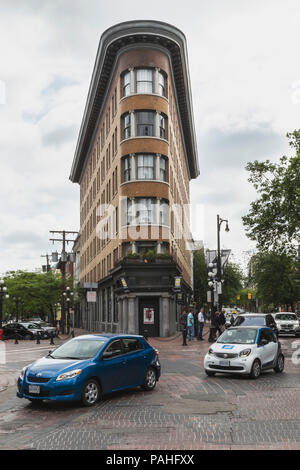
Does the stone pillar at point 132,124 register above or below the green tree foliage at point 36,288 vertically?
above

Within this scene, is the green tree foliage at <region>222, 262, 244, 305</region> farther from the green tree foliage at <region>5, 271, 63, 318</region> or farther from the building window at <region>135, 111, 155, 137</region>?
the building window at <region>135, 111, 155, 137</region>

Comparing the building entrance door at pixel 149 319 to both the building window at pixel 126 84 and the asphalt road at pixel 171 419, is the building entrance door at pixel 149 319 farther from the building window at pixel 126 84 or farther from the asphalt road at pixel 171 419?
Answer: the asphalt road at pixel 171 419

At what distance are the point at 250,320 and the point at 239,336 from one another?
1045 cm

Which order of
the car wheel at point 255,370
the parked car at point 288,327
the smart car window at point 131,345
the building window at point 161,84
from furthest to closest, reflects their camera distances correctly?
the building window at point 161,84 < the parked car at point 288,327 < the car wheel at point 255,370 < the smart car window at point 131,345

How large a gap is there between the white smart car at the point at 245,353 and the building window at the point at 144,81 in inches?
1052

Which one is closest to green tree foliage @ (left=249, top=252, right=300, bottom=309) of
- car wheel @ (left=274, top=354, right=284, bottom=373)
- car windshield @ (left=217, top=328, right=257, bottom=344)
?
car wheel @ (left=274, top=354, right=284, bottom=373)

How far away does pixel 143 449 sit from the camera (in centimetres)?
766

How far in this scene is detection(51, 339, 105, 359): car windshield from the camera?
12012 mm

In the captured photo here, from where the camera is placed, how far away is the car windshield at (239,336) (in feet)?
53.9

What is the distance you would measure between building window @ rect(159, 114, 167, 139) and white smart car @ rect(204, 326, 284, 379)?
25260 mm


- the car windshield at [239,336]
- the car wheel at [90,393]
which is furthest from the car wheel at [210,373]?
the car wheel at [90,393]

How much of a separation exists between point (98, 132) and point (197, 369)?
40495 mm
